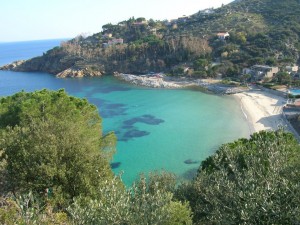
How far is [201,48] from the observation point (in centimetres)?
7606

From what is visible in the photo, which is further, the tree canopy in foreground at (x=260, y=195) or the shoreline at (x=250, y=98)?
the shoreline at (x=250, y=98)

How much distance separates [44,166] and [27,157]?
1.03 meters

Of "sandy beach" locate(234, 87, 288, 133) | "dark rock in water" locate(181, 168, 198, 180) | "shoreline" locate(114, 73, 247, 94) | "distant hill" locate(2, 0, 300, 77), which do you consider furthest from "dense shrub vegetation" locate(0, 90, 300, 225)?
"distant hill" locate(2, 0, 300, 77)

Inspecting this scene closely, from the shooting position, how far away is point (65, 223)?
907 cm

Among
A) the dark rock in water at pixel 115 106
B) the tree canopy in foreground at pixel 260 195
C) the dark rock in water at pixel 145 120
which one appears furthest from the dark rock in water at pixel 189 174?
the dark rock in water at pixel 115 106

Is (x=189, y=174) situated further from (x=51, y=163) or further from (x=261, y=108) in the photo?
(x=261, y=108)

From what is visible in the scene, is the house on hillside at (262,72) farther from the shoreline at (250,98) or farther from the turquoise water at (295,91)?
the turquoise water at (295,91)

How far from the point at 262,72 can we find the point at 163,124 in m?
28.0

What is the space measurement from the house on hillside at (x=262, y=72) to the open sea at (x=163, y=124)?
10828 mm

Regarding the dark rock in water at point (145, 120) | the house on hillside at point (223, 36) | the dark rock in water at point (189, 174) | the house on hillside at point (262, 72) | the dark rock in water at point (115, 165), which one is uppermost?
the house on hillside at point (223, 36)

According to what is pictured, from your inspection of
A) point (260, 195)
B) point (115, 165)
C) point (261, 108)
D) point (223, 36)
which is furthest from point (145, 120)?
point (223, 36)

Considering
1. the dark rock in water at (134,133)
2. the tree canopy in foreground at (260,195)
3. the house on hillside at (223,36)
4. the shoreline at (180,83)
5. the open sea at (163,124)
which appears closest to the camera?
the tree canopy in foreground at (260,195)

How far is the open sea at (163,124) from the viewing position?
28.9 metres

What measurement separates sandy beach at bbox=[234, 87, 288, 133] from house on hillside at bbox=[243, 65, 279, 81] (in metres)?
4.08
